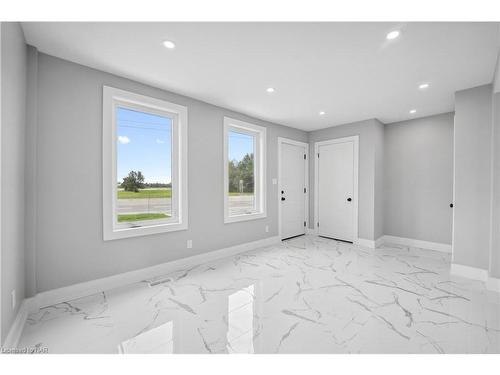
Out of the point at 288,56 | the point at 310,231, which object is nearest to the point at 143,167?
the point at 288,56

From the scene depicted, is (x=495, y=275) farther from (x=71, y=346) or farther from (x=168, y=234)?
(x=71, y=346)

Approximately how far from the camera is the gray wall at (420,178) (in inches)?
158

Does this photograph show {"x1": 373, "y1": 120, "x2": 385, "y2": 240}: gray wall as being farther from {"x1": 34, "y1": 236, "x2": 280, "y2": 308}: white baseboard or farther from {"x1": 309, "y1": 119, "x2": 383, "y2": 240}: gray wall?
{"x1": 34, "y1": 236, "x2": 280, "y2": 308}: white baseboard

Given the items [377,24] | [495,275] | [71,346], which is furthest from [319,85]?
[71,346]

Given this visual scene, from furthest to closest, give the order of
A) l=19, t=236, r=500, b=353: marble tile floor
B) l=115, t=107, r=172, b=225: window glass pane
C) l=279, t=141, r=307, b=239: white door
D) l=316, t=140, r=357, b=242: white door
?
l=279, t=141, r=307, b=239: white door, l=316, t=140, r=357, b=242: white door, l=115, t=107, r=172, b=225: window glass pane, l=19, t=236, r=500, b=353: marble tile floor

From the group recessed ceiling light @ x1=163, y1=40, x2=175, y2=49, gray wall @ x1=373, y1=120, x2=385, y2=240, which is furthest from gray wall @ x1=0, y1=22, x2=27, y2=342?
gray wall @ x1=373, y1=120, x2=385, y2=240

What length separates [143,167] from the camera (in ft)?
9.75

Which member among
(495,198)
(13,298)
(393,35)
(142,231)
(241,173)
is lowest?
(13,298)

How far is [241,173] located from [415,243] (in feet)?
12.2

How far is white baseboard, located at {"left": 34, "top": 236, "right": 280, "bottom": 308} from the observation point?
2193mm

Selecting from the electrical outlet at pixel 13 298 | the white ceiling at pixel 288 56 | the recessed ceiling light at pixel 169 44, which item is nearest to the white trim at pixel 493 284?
the white ceiling at pixel 288 56

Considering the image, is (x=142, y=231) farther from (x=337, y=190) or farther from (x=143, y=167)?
(x=337, y=190)

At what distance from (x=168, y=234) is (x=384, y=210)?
4.38 metres

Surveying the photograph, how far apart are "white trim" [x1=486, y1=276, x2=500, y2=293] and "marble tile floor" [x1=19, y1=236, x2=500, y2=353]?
103 mm
